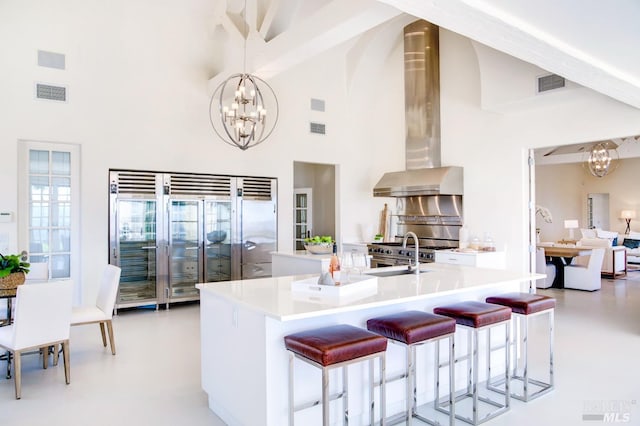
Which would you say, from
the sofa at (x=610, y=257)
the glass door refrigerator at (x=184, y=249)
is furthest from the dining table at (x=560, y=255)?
the glass door refrigerator at (x=184, y=249)

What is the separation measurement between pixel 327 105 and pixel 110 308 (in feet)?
17.2

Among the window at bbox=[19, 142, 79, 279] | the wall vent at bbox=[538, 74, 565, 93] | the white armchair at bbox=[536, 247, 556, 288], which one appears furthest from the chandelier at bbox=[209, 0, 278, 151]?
the white armchair at bbox=[536, 247, 556, 288]

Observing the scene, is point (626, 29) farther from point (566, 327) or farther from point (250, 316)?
point (566, 327)

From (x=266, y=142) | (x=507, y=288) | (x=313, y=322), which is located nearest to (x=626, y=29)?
(x=507, y=288)

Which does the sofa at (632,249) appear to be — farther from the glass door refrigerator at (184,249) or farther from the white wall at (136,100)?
the glass door refrigerator at (184,249)

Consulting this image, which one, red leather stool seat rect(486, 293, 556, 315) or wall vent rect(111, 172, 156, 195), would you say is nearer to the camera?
red leather stool seat rect(486, 293, 556, 315)

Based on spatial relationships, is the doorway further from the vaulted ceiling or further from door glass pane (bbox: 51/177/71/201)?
door glass pane (bbox: 51/177/71/201)

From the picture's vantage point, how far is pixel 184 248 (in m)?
6.88

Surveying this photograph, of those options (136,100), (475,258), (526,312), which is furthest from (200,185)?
(526,312)

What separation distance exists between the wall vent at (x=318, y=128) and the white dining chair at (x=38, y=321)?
16.9 ft

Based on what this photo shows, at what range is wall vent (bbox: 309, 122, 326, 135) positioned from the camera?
804 centimetres

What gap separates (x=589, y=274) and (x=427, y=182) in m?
3.90

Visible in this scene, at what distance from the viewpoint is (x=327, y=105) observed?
27.0 ft

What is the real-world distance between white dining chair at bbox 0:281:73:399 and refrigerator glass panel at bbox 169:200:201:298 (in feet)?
9.83
